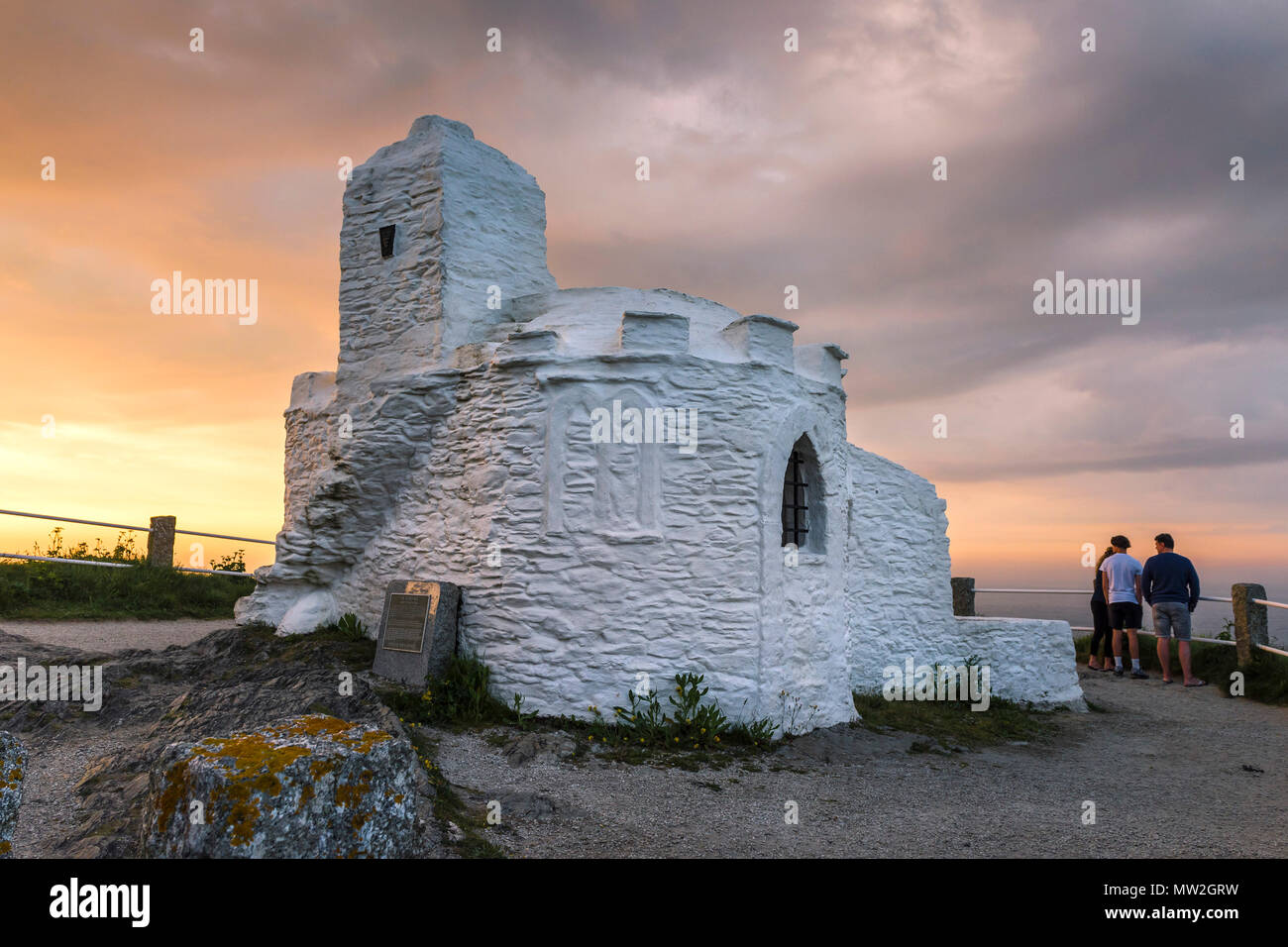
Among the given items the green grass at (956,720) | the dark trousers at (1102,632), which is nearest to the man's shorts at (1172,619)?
the dark trousers at (1102,632)

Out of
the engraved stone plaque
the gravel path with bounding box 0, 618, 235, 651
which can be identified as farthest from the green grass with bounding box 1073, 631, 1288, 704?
the gravel path with bounding box 0, 618, 235, 651

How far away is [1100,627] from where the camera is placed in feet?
45.8

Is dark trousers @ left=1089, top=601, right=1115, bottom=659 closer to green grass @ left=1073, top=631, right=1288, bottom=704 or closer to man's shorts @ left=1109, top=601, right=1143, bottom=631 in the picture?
green grass @ left=1073, top=631, right=1288, bottom=704

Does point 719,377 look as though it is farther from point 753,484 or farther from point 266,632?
point 266,632

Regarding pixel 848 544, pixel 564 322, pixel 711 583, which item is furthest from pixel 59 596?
pixel 848 544

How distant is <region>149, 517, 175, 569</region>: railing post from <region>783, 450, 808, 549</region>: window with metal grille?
12669mm

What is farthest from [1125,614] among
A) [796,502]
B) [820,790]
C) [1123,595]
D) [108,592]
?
[108,592]

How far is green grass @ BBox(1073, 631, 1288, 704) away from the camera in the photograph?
11.4m

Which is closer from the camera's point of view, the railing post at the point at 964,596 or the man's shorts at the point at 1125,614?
the man's shorts at the point at 1125,614

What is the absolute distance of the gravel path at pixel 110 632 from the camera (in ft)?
37.7

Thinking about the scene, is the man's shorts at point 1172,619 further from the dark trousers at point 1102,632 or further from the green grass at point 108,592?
the green grass at point 108,592

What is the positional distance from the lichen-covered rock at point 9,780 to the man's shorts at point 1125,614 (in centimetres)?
1388

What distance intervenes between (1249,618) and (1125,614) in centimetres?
160

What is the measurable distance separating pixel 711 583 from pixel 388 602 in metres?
3.66
